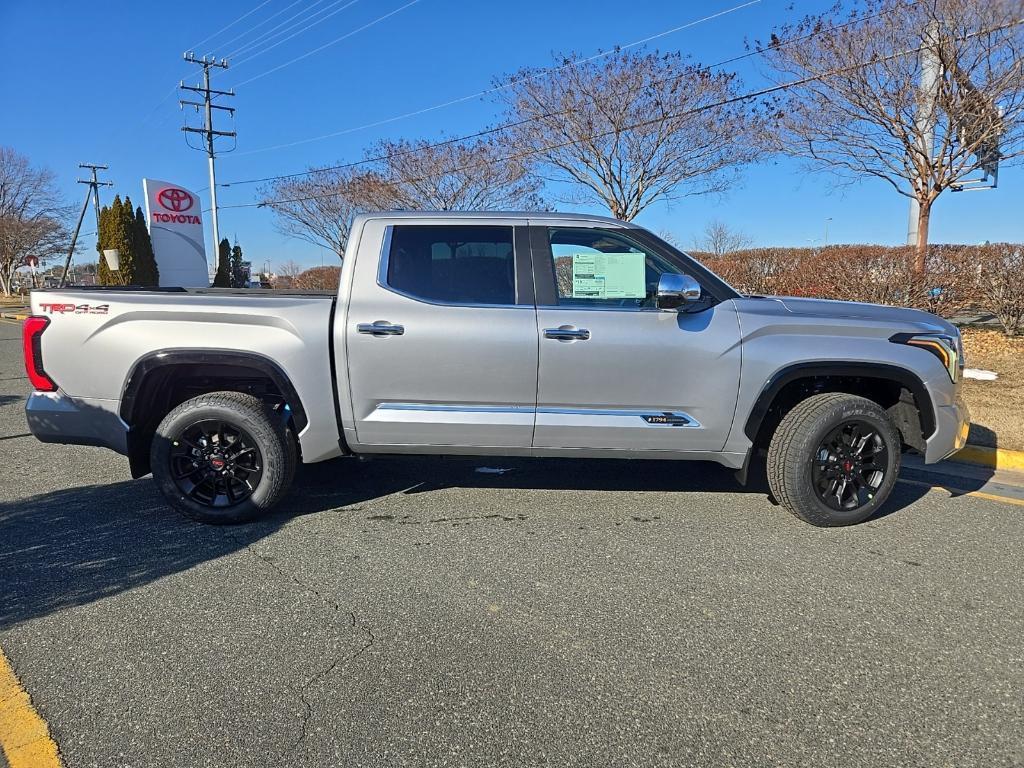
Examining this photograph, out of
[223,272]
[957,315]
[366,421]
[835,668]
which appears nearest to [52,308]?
[366,421]

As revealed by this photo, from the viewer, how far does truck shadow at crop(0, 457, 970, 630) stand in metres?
3.35

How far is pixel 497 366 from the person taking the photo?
12.7 ft

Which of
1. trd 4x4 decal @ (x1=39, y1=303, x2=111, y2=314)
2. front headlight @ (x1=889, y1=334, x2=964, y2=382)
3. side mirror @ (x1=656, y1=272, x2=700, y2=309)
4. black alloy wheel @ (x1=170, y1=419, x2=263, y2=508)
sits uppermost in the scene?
side mirror @ (x1=656, y1=272, x2=700, y2=309)

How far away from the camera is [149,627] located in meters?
2.92

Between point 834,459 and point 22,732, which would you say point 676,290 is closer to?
point 834,459

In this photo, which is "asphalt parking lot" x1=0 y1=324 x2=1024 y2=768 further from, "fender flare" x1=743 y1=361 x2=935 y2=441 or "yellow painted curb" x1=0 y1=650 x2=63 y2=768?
"fender flare" x1=743 y1=361 x2=935 y2=441

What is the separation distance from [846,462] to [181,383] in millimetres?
4230

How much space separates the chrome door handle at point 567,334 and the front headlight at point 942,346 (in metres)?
1.83

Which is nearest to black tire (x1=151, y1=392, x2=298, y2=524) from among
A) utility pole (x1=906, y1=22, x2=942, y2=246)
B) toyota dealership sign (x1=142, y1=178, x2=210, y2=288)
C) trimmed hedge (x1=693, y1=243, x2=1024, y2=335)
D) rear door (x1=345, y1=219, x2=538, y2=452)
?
rear door (x1=345, y1=219, x2=538, y2=452)

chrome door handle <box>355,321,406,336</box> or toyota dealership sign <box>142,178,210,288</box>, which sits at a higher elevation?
toyota dealership sign <box>142,178,210,288</box>

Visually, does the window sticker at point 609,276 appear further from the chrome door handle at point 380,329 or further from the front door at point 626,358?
the chrome door handle at point 380,329

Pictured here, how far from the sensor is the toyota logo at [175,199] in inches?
792

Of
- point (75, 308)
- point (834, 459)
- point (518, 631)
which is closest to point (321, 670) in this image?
point (518, 631)

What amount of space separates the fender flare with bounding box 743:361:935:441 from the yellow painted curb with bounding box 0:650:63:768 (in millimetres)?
3561
